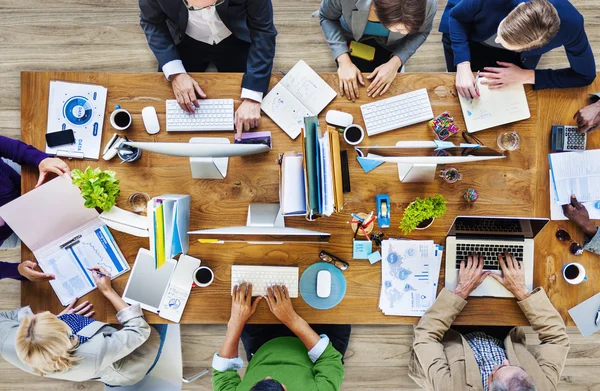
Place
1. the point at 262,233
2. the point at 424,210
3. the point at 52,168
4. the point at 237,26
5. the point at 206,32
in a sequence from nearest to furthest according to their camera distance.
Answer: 1. the point at 262,233
2. the point at 424,210
3. the point at 52,168
4. the point at 237,26
5. the point at 206,32

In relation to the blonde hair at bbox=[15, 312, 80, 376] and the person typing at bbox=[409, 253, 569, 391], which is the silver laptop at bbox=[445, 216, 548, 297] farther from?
Answer: the blonde hair at bbox=[15, 312, 80, 376]

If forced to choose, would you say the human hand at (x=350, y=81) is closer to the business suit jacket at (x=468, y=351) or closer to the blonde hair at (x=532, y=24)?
the blonde hair at (x=532, y=24)

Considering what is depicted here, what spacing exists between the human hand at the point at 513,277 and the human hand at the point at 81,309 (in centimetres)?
173

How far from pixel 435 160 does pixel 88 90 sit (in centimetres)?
148

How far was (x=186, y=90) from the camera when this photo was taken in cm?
178

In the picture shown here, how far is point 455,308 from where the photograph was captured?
1.73 meters

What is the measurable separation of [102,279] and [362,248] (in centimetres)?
111

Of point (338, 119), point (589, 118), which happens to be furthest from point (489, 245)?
point (338, 119)

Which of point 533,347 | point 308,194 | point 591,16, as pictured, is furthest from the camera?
point 591,16

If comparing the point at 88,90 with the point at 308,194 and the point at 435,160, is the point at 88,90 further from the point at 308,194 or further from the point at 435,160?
the point at 435,160

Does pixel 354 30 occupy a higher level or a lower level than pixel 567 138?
higher

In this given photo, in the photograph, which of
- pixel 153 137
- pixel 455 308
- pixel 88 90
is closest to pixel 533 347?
pixel 455 308

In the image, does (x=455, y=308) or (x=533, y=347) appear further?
(x=533, y=347)

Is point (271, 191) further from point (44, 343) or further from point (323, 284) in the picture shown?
point (44, 343)
